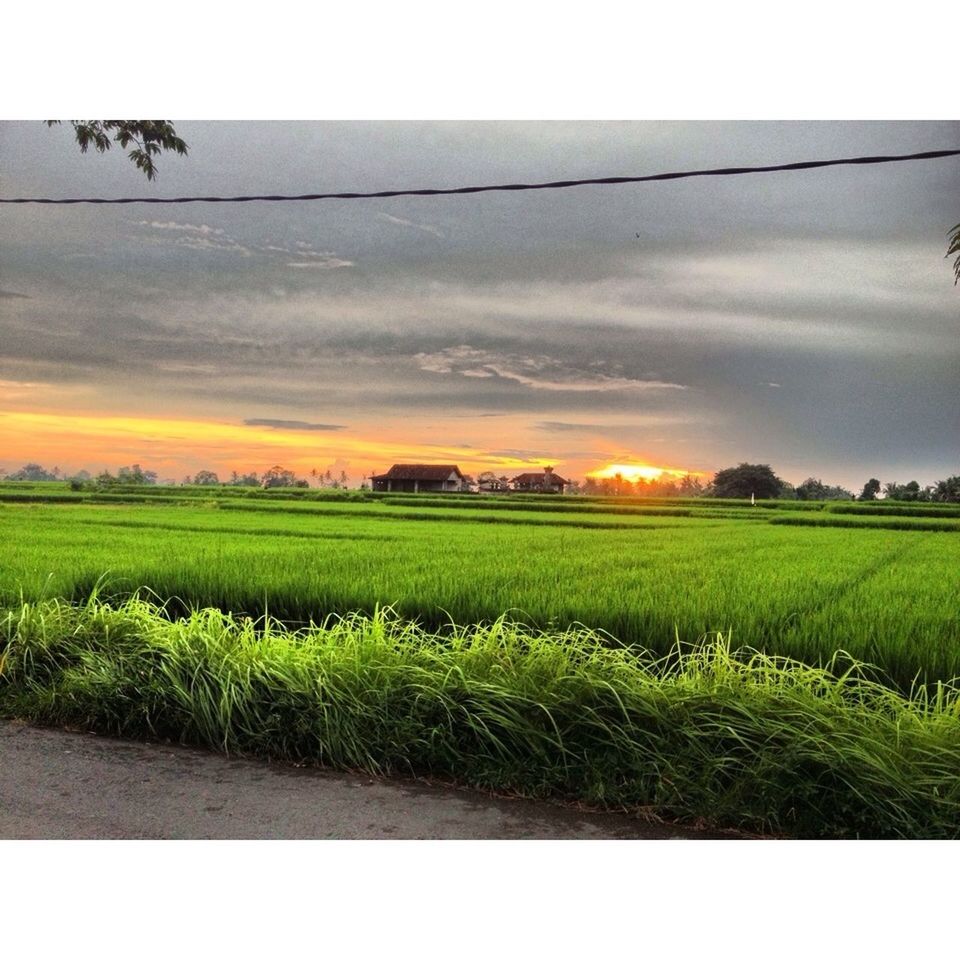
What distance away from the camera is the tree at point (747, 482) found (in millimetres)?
3842

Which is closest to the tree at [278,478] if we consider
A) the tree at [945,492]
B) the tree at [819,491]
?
the tree at [819,491]

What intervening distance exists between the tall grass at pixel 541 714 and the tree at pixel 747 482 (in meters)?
0.67

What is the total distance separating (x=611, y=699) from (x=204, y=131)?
3.04 meters

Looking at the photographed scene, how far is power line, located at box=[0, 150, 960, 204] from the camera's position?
3.69m

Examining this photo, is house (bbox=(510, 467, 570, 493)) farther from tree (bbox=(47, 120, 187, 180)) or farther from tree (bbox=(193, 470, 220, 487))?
tree (bbox=(47, 120, 187, 180))

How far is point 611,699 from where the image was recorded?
3373 millimetres

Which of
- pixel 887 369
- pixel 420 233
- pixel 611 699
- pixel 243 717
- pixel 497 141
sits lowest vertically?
pixel 243 717

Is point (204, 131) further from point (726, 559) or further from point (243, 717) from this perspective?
point (726, 559)

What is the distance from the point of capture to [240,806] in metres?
3.23

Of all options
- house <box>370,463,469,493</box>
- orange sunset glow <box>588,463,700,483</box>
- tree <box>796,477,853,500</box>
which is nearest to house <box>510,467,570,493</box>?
orange sunset glow <box>588,463,700,483</box>

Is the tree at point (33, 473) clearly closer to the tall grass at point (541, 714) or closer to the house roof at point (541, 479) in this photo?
the tall grass at point (541, 714)

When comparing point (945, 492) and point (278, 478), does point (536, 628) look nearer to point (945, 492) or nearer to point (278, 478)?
point (278, 478)

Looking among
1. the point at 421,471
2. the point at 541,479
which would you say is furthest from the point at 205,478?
the point at 541,479
